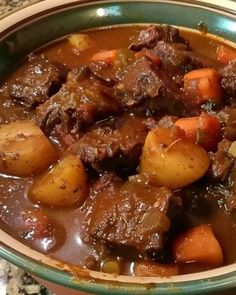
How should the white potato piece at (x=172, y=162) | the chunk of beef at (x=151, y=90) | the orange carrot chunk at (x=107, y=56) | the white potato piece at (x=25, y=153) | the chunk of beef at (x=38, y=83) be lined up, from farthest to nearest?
1. the orange carrot chunk at (x=107, y=56)
2. the chunk of beef at (x=38, y=83)
3. the chunk of beef at (x=151, y=90)
4. the white potato piece at (x=25, y=153)
5. the white potato piece at (x=172, y=162)

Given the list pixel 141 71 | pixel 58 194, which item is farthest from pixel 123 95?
pixel 58 194

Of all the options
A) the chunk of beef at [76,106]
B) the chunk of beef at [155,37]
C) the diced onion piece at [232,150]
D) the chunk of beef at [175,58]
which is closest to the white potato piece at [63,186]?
the chunk of beef at [76,106]

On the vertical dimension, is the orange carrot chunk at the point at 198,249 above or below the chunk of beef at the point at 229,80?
below

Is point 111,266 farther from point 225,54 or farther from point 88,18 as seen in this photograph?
point 88,18

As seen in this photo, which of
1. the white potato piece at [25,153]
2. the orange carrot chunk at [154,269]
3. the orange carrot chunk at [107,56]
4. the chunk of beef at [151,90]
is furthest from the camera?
the orange carrot chunk at [107,56]

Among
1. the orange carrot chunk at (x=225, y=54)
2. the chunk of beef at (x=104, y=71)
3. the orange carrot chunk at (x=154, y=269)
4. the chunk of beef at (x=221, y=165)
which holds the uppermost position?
the chunk of beef at (x=104, y=71)

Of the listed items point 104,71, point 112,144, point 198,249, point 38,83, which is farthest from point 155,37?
point 198,249

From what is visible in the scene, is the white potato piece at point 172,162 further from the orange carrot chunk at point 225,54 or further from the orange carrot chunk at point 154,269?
the orange carrot chunk at point 225,54
